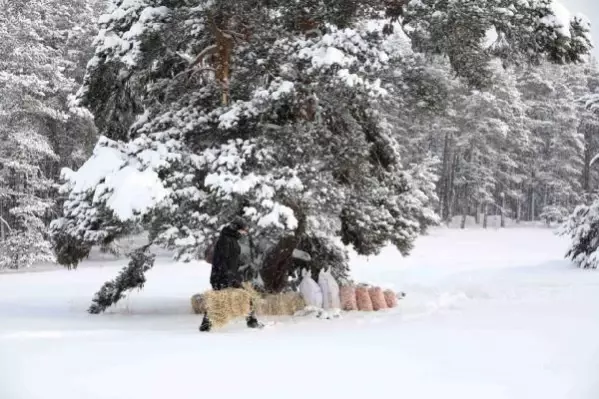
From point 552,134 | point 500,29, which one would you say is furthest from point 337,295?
point 552,134

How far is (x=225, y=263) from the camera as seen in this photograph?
9.02m

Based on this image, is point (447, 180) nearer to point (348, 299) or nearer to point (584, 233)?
point (584, 233)

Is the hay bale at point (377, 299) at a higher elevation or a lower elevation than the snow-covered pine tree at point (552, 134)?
lower

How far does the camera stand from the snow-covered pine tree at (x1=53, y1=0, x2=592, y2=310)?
375 inches

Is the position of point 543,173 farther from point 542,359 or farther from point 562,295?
point 542,359

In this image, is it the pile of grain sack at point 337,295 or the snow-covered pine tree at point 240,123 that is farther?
the pile of grain sack at point 337,295

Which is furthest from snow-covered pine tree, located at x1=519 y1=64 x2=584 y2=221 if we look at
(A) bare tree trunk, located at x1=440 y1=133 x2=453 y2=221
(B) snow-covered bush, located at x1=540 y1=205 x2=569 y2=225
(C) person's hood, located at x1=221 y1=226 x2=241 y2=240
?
(C) person's hood, located at x1=221 y1=226 x2=241 y2=240

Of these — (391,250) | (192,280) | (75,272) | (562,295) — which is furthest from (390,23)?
(391,250)

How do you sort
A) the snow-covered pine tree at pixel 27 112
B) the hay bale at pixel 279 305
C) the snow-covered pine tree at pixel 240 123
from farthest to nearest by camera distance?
the snow-covered pine tree at pixel 27 112, the hay bale at pixel 279 305, the snow-covered pine tree at pixel 240 123

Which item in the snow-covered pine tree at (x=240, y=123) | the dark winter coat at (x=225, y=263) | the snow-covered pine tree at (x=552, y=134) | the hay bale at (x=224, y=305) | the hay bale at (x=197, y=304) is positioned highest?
the snow-covered pine tree at (x=552, y=134)

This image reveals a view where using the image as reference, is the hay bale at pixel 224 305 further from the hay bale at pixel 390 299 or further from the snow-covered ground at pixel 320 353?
the hay bale at pixel 390 299

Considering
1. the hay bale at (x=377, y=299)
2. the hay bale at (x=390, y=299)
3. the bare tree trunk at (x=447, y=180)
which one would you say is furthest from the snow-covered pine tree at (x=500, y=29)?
the bare tree trunk at (x=447, y=180)

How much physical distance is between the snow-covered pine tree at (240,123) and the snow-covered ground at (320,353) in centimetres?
161

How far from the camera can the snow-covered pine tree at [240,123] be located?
375 inches
